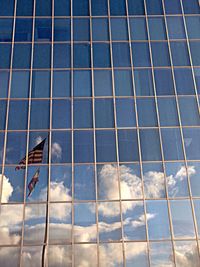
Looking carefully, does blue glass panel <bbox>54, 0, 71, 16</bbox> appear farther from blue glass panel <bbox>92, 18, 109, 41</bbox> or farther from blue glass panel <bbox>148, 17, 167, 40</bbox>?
blue glass panel <bbox>148, 17, 167, 40</bbox>

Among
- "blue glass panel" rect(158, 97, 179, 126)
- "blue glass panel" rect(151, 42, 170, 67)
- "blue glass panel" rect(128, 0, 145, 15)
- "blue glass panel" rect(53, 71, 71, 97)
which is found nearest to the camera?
"blue glass panel" rect(158, 97, 179, 126)

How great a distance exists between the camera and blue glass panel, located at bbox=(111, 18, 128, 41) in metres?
28.4

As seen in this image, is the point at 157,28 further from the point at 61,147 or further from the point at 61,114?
the point at 61,147

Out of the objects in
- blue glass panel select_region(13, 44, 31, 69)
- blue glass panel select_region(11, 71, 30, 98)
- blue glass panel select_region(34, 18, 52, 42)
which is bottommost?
blue glass panel select_region(11, 71, 30, 98)

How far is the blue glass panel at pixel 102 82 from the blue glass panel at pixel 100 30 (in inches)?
127

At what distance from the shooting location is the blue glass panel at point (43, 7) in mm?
29109

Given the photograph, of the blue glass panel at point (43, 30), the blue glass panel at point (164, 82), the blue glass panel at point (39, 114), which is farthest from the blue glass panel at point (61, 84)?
the blue glass panel at point (164, 82)

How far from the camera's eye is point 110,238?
71.7ft

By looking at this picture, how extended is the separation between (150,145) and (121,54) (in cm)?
813

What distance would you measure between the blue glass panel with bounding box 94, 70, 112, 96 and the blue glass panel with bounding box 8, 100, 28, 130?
550 centimetres

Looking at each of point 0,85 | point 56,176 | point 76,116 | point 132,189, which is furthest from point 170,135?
point 0,85

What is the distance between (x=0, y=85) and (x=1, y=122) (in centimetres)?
320

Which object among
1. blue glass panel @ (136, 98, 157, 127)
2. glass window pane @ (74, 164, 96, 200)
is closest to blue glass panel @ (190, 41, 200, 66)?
blue glass panel @ (136, 98, 157, 127)

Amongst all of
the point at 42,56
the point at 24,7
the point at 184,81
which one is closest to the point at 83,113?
the point at 42,56
